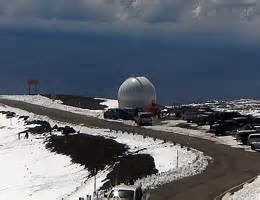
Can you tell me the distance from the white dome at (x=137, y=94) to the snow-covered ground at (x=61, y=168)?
2430 centimetres

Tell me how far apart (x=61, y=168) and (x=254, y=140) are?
17.6m

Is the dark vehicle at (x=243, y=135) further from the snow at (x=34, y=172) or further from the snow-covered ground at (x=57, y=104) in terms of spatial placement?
the snow-covered ground at (x=57, y=104)

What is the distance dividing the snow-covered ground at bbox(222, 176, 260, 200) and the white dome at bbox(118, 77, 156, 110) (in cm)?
6567

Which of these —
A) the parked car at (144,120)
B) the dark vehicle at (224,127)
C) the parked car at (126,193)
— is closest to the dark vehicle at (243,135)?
the dark vehicle at (224,127)

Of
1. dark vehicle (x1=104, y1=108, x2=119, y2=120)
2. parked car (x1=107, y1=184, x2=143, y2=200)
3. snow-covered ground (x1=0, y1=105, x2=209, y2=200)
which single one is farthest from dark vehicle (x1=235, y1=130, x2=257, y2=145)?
dark vehicle (x1=104, y1=108, x2=119, y2=120)

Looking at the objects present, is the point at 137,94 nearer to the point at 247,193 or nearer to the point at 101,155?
the point at 101,155

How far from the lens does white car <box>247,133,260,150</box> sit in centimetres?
5608

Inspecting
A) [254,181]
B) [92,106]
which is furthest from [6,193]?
[92,106]

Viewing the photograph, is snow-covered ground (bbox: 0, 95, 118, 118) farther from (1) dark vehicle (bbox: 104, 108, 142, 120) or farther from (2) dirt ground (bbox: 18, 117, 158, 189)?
(2) dirt ground (bbox: 18, 117, 158, 189)

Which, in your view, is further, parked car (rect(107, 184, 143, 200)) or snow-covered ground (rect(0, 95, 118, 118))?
snow-covered ground (rect(0, 95, 118, 118))

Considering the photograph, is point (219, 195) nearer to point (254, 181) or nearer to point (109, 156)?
point (254, 181)

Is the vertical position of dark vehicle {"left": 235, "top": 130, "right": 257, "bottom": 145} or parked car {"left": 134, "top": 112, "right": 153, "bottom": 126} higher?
parked car {"left": 134, "top": 112, "right": 153, "bottom": 126}

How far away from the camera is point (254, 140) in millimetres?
57969

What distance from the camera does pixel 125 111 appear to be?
9612cm
